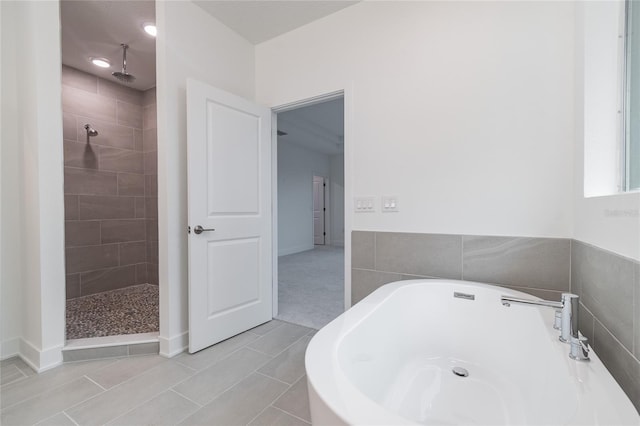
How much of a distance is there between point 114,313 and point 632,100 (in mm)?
3828

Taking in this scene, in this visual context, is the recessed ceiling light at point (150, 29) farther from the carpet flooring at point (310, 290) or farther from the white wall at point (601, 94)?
the white wall at point (601, 94)

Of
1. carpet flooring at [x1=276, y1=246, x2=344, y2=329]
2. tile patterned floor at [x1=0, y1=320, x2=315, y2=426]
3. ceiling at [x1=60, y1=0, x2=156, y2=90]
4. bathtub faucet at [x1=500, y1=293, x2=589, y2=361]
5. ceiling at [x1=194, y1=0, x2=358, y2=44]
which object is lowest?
carpet flooring at [x1=276, y1=246, x2=344, y2=329]

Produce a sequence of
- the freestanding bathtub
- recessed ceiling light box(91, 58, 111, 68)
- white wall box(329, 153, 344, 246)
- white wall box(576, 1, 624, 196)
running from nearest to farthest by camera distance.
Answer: the freestanding bathtub < white wall box(576, 1, 624, 196) < recessed ceiling light box(91, 58, 111, 68) < white wall box(329, 153, 344, 246)

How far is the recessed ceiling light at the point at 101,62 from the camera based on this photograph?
2.91m

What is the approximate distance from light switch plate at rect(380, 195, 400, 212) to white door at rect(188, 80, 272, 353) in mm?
1084

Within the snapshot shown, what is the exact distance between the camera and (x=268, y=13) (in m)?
2.28

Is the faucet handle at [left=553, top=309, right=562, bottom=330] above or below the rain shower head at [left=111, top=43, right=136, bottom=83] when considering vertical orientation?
below

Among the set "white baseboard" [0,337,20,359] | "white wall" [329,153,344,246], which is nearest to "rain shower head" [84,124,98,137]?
"white baseboard" [0,337,20,359]

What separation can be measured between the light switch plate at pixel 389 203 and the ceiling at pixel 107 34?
2.35 meters

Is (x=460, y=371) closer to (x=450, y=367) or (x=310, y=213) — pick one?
(x=450, y=367)

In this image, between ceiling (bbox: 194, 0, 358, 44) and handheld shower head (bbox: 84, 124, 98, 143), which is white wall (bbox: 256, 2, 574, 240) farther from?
handheld shower head (bbox: 84, 124, 98, 143)

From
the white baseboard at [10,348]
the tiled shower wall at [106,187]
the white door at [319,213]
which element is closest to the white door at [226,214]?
the white baseboard at [10,348]

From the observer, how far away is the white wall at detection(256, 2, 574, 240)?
5.20ft

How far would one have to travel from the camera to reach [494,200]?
5.67 ft
